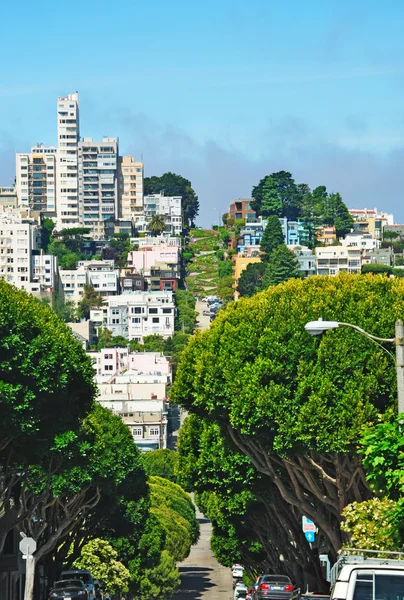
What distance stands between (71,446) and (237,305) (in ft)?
22.7

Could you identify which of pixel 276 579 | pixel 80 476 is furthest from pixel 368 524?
pixel 80 476

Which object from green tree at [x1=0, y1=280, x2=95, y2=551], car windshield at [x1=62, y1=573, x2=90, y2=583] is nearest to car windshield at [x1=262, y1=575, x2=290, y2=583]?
green tree at [x1=0, y1=280, x2=95, y2=551]

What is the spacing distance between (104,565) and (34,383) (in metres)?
31.2

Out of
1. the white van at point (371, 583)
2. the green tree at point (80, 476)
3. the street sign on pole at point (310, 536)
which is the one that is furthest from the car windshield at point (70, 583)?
the white van at point (371, 583)

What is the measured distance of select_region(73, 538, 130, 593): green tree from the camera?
70.7 metres

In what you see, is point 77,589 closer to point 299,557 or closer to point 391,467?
point 299,557

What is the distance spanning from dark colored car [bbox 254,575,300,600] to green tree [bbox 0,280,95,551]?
724 cm

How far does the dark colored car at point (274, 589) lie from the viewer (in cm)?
4288

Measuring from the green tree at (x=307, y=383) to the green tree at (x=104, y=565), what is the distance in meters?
25.6

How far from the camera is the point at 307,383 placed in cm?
4256

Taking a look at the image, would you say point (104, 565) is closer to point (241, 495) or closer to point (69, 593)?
point (241, 495)

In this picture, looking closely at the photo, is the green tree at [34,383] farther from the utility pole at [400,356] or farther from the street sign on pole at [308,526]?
the utility pole at [400,356]

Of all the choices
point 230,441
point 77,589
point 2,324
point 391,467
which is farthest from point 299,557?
point 391,467

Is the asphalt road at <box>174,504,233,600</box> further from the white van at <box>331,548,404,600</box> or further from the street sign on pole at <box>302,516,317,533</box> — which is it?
the white van at <box>331,548,404,600</box>
